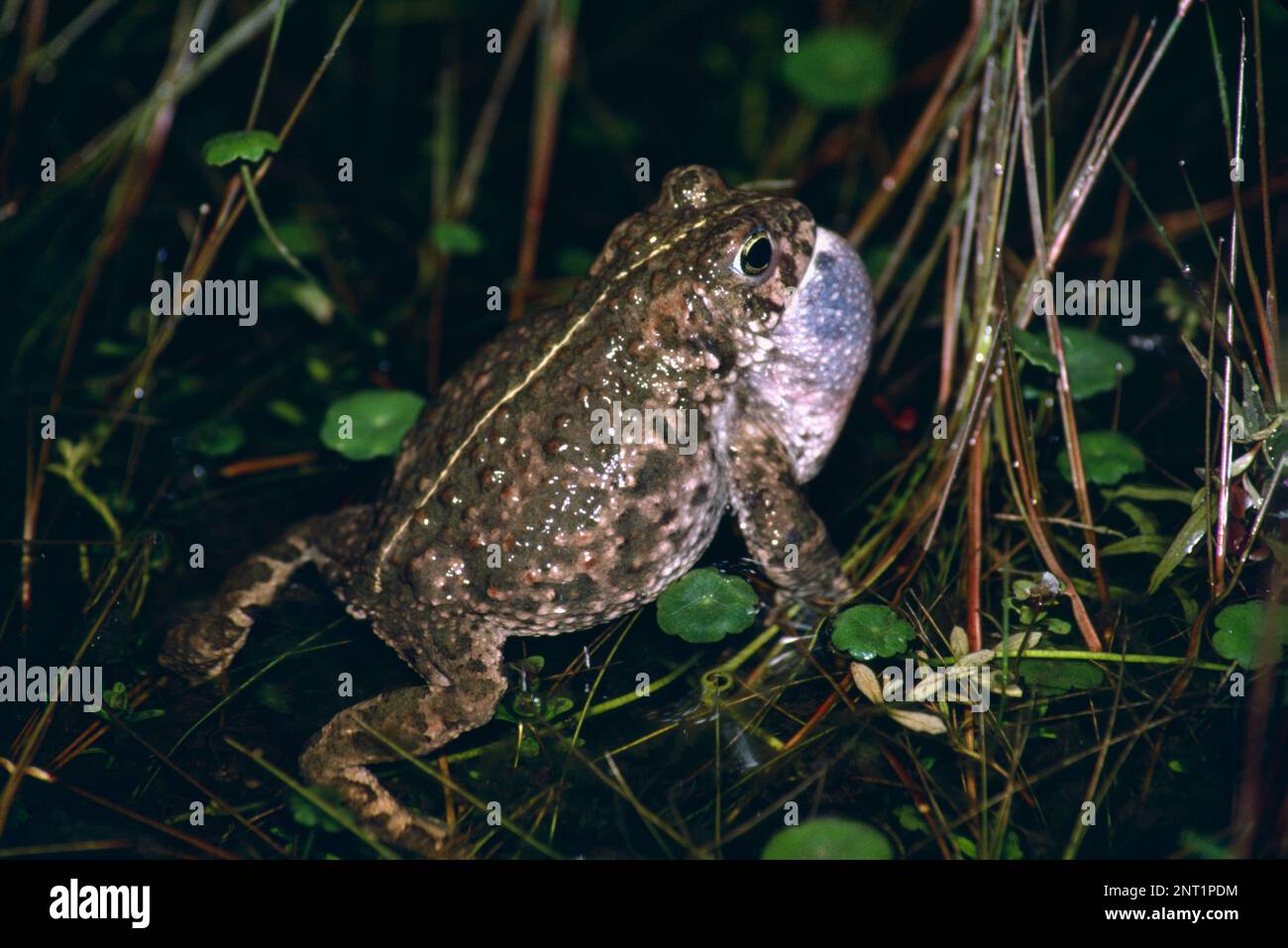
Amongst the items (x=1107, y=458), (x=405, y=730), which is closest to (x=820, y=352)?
(x=1107, y=458)

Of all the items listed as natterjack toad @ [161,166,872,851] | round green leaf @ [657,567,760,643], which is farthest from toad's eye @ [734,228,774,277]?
round green leaf @ [657,567,760,643]

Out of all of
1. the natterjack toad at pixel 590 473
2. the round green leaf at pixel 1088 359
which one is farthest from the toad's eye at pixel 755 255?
the round green leaf at pixel 1088 359

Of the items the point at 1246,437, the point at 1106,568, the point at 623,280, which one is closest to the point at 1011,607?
the point at 1106,568

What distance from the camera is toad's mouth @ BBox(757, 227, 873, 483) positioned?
405cm

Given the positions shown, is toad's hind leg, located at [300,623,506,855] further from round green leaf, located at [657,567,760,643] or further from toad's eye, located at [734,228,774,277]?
toad's eye, located at [734,228,774,277]

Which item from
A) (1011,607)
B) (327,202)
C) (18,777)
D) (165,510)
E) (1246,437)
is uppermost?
(327,202)

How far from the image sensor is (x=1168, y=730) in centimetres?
356

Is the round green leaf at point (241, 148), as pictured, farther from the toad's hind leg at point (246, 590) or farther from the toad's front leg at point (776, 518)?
the toad's front leg at point (776, 518)

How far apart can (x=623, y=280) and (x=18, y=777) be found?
10.0ft

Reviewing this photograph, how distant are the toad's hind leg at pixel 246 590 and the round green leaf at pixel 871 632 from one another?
2141 millimetres

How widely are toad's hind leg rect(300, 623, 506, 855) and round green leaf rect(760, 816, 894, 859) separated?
128cm

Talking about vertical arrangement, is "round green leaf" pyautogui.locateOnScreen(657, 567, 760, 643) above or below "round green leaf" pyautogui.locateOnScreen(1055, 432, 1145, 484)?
below

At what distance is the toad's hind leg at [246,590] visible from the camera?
412 cm
